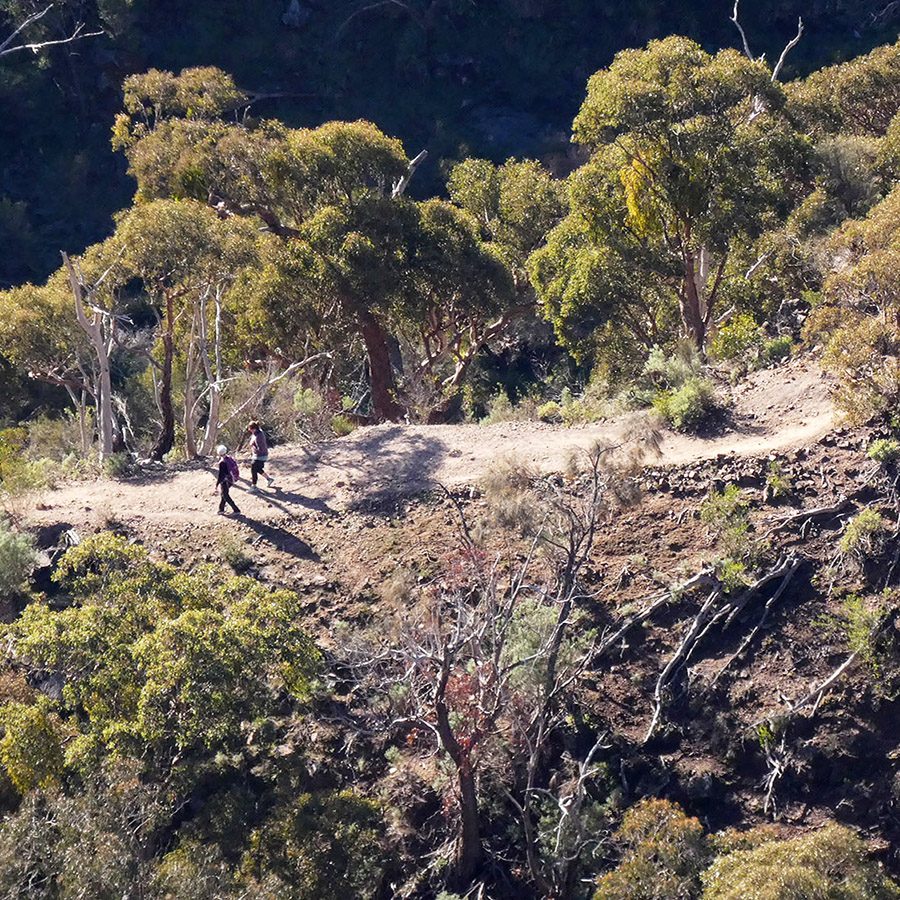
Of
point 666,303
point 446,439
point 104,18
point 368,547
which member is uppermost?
point 104,18

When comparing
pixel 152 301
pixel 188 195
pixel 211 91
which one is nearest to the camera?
pixel 152 301

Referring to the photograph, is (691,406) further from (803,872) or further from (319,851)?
(319,851)

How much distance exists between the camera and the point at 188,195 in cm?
2458

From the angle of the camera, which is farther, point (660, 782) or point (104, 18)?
point (104, 18)

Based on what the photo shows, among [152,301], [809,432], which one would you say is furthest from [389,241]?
[809,432]

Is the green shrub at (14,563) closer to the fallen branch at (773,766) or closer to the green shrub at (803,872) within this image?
the fallen branch at (773,766)

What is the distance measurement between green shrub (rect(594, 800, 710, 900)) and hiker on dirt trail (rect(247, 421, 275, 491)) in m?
8.30

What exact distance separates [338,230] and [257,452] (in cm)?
583

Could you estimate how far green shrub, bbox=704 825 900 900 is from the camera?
10.4 m

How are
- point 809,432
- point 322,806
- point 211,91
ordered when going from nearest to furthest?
point 322,806 < point 809,432 < point 211,91

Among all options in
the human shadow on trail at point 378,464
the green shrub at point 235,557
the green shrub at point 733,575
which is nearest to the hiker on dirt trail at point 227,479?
the green shrub at point 235,557

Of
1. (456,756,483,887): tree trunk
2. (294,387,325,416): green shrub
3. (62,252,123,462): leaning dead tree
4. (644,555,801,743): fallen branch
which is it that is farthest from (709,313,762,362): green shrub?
(62,252,123,462): leaning dead tree

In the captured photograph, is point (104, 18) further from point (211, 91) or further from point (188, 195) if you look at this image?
point (188, 195)

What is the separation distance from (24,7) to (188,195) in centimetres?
2255
